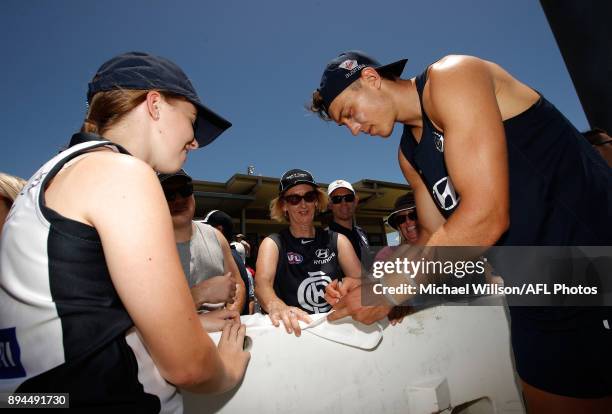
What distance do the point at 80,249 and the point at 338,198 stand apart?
3.86 metres

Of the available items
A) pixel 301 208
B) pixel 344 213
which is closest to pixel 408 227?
pixel 344 213

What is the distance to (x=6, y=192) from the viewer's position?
79.5 inches

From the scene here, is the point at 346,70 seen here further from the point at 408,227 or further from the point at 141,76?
the point at 408,227

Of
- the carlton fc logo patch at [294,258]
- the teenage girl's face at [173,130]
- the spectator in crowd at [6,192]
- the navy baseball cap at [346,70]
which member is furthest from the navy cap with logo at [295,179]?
the spectator in crowd at [6,192]

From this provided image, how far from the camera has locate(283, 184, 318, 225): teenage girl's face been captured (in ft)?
10.3

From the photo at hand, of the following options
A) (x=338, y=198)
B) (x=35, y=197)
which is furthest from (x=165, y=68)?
(x=338, y=198)

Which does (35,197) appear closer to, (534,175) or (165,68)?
(165,68)

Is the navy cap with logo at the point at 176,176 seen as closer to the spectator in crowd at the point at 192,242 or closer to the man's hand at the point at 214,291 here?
the spectator in crowd at the point at 192,242

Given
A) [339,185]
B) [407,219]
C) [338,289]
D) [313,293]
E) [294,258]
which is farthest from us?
[339,185]

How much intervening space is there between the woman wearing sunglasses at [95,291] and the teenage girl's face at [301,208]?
89.3 inches

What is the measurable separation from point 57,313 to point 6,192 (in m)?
1.89

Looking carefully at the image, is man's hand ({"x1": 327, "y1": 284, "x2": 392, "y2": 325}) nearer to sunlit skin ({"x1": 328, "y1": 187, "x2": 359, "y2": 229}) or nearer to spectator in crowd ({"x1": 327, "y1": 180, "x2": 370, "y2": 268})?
spectator in crowd ({"x1": 327, "y1": 180, "x2": 370, "y2": 268})

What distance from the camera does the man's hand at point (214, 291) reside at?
1.92m

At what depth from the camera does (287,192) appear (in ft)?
10.8
